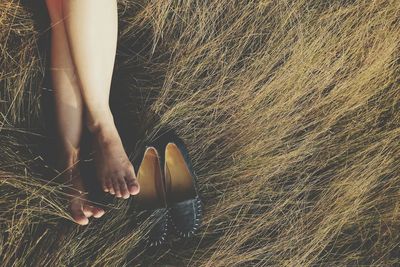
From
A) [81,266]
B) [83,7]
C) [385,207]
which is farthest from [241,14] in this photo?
[81,266]

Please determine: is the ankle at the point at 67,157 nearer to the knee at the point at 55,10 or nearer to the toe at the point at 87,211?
the toe at the point at 87,211

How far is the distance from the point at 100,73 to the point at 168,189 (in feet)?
1.76

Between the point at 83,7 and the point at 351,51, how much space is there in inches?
A: 41.1

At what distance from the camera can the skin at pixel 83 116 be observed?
1.50 m

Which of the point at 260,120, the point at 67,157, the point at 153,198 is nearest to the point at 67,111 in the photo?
the point at 67,157

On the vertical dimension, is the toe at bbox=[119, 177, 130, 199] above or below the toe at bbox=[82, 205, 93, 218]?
above

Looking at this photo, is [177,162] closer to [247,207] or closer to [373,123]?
[247,207]

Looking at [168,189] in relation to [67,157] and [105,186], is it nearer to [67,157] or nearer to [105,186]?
[105,186]

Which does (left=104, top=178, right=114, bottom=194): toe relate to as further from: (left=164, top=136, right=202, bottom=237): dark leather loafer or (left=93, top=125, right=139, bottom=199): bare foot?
(left=164, top=136, right=202, bottom=237): dark leather loafer

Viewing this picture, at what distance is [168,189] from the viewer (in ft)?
5.60

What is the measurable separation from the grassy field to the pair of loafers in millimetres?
48

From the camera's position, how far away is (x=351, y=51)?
1709mm

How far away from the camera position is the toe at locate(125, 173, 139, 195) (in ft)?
5.19

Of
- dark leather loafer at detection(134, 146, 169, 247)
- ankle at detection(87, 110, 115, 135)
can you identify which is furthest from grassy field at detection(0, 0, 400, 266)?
ankle at detection(87, 110, 115, 135)
